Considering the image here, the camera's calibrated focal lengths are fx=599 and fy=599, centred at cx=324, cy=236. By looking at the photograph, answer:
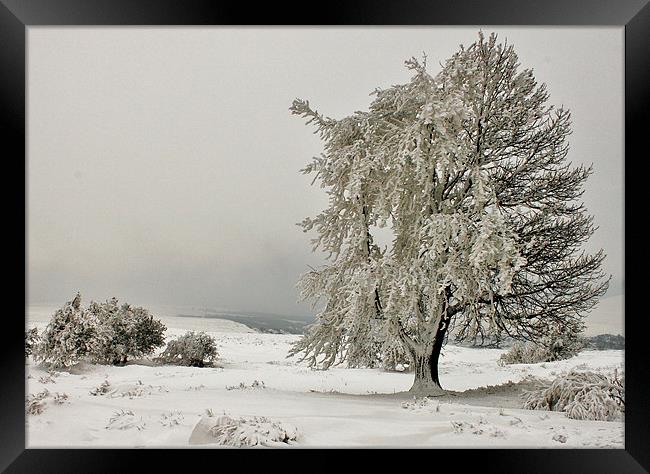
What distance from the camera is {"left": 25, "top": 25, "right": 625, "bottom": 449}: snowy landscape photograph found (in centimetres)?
464

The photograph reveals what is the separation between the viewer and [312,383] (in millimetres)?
4848

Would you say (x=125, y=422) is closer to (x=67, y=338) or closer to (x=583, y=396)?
(x=67, y=338)

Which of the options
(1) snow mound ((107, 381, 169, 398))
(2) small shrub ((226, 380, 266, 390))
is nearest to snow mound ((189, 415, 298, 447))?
(2) small shrub ((226, 380, 266, 390))

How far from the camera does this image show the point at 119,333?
4906mm

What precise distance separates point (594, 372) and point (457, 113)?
90.0 inches

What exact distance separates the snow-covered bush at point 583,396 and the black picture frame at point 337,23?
131 mm

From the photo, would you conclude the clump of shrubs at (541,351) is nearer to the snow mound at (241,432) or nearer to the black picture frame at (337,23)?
the black picture frame at (337,23)

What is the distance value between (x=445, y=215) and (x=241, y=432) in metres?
2.21

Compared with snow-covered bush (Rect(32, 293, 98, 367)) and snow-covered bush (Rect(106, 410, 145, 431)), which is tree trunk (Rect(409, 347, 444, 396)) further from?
snow-covered bush (Rect(32, 293, 98, 367))

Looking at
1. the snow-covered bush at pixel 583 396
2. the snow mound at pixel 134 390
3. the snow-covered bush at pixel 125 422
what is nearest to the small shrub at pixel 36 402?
the snow mound at pixel 134 390

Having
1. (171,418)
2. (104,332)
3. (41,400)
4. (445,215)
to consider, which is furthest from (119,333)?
(445,215)
